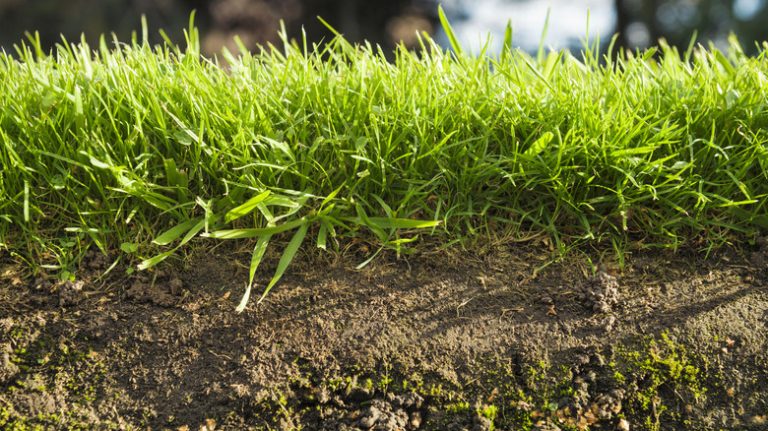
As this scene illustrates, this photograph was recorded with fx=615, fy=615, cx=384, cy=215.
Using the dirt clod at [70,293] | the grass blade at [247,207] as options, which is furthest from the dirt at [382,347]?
the grass blade at [247,207]

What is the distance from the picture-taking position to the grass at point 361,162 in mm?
1714

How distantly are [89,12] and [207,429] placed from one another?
6.15 meters

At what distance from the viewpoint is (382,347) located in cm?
160

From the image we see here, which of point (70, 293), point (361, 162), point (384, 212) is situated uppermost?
point (361, 162)

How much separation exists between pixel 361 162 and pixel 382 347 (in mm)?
538

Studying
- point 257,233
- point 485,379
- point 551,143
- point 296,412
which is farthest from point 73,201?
point 551,143

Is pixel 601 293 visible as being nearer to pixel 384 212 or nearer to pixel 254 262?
pixel 384 212

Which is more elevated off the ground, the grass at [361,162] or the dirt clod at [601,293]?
the grass at [361,162]

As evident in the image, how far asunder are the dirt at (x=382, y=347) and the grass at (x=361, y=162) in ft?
0.33

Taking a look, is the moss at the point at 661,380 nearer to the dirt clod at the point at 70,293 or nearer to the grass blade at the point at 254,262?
the grass blade at the point at 254,262

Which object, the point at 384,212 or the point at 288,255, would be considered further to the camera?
the point at 384,212

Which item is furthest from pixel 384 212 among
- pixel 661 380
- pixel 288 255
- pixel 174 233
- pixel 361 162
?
pixel 661 380

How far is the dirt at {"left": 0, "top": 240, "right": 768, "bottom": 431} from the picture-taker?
1.53 meters

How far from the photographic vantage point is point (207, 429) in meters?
1.50
